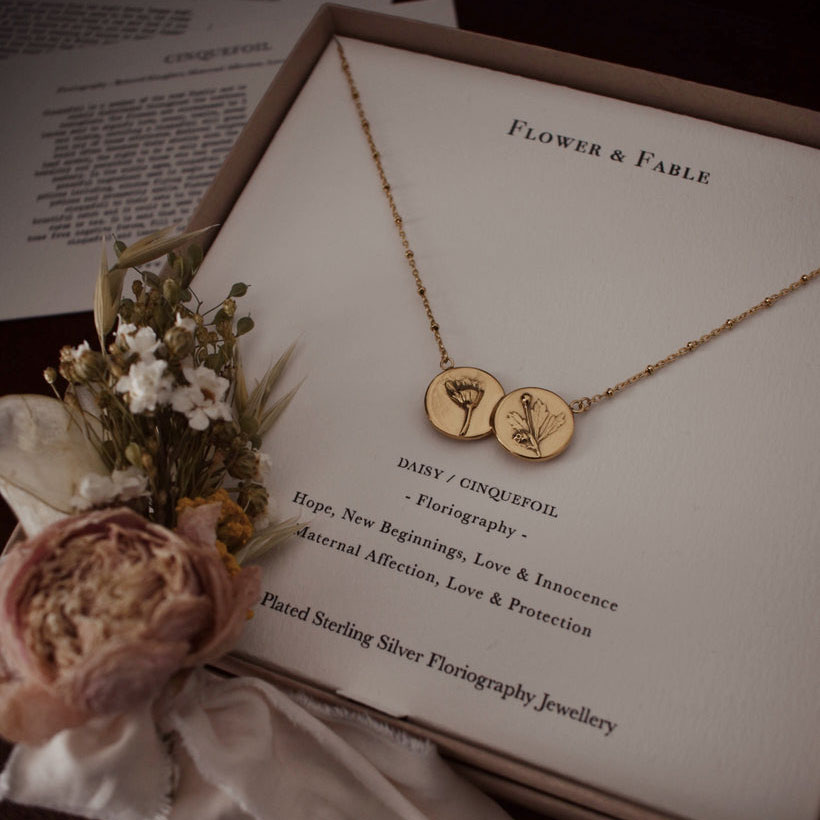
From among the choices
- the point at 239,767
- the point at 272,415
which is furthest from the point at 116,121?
the point at 239,767

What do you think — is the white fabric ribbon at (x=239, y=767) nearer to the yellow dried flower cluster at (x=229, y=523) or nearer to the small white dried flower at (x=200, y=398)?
the yellow dried flower cluster at (x=229, y=523)

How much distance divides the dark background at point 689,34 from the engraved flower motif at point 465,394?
2.33 ft

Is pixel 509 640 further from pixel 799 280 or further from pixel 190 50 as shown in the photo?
pixel 190 50

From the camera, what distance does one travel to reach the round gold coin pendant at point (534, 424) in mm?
856

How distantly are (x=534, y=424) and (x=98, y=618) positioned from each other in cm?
49

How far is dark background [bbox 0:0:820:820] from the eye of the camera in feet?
4.09

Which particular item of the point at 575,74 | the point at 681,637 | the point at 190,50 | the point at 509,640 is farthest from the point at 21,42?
the point at 681,637

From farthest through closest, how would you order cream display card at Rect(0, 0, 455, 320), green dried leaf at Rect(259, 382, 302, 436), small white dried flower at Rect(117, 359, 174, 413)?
1. cream display card at Rect(0, 0, 455, 320)
2. green dried leaf at Rect(259, 382, 302, 436)
3. small white dried flower at Rect(117, 359, 174, 413)

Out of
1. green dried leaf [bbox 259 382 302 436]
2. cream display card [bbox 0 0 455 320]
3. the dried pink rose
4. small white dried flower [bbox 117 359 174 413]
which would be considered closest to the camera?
the dried pink rose

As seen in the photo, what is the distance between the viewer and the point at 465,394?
89cm

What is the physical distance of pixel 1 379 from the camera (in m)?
1.09

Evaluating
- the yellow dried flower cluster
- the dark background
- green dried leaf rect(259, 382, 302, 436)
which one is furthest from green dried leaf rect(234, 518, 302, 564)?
the dark background

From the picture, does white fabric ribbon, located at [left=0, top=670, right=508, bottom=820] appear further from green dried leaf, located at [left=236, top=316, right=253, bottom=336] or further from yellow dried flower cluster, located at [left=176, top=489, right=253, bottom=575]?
green dried leaf, located at [left=236, top=316, right=253, bottom=336]

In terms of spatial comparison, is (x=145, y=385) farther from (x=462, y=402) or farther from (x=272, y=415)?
(x=462, y=402)
